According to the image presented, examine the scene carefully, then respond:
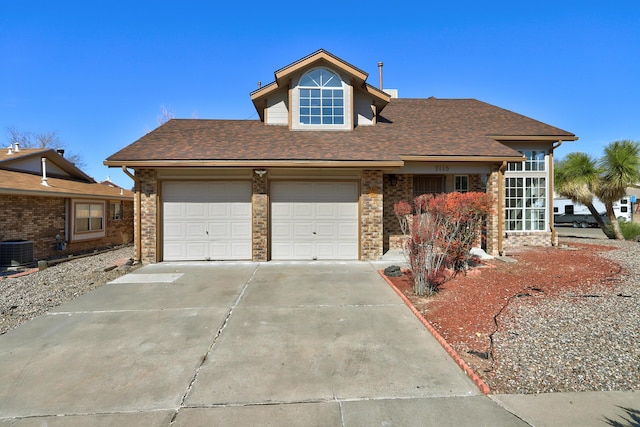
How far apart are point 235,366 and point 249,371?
0.22 m

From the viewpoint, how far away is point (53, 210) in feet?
38.8

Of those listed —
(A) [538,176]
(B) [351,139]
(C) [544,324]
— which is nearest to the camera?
(C) [544,324]

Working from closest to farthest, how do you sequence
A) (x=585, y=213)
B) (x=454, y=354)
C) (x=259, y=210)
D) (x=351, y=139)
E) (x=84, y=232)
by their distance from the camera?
(x=454, y=354) < (x=259, y=210) < (x=351, y=139) < (x=84, y=232) < (x=585, y=213)

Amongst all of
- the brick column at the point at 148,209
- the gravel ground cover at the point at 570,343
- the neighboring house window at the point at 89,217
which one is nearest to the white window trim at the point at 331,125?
the brick column at the point at 148,209

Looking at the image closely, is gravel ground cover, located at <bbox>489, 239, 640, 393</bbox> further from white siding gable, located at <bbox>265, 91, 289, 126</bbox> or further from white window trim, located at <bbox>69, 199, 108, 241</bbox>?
white window trim, located at <bbox>69, 199, 108, 241</bbox>

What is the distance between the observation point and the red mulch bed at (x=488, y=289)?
13.5 feet

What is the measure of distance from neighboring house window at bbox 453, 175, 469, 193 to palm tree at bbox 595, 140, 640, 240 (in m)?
7.13

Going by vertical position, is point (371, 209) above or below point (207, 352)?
above

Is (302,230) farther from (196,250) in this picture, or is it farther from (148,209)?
(148,209)

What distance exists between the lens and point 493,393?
307 cm

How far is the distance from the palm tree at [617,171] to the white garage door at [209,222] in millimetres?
15370

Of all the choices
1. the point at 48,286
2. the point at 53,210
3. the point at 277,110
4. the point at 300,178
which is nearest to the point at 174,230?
the point at 48,286

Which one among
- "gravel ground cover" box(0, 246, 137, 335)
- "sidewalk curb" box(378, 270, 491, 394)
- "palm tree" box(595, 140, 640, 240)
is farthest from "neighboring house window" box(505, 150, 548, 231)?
"gravel ground cover" box(0, 246, 137, 335)

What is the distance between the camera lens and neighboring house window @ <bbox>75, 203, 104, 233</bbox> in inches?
507
